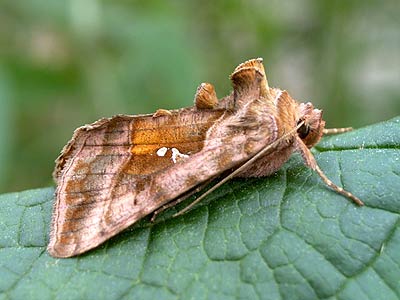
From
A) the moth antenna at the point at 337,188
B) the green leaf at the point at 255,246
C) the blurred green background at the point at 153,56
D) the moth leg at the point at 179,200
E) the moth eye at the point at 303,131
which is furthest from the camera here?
the blurred green background at the point at 153,56

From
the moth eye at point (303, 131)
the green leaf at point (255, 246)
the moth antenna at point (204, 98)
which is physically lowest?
the green leaf at point (255, 246)

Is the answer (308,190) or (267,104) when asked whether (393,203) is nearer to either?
(308,190)

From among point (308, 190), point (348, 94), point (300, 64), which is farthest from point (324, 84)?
point (308, 190)

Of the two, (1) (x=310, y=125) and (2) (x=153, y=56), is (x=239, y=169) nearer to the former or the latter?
(1) (x=310, y=125)

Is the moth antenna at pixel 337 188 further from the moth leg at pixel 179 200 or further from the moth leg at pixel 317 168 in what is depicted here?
the moth leg at pixel 179 200

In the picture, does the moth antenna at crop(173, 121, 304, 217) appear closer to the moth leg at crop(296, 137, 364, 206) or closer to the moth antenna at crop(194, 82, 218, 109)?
the moth leg at crop(296, 137, 364, 206)

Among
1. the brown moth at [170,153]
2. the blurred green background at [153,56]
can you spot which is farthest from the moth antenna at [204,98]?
the blurred green background at [153,56]

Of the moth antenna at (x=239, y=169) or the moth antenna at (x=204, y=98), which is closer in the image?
the moth antenna at (x=239, y=169)

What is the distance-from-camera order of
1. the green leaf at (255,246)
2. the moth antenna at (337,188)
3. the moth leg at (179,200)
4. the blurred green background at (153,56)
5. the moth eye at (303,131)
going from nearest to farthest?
the green leaf at (255,246) < the moth antenna at (337,188) < the moth leg at (179,200) < the moth eye at (303,131) < the blurred green background at (153,56)

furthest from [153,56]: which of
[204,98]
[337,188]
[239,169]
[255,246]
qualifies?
[255,246]
